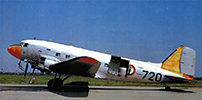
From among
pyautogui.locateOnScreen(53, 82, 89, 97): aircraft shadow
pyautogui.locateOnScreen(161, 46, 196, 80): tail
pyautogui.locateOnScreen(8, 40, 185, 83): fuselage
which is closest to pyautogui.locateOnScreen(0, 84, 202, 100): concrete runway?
pyautogui.locateOnScreen(53, 82, 89, 97): aircraft shadow

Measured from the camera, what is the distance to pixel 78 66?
9.11m

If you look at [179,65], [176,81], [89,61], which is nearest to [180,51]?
[179,65]

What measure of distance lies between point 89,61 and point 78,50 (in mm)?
3509

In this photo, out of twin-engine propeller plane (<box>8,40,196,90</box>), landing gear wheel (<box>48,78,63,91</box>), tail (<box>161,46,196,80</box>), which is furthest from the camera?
tail (<box>161,46,196,80</box>)

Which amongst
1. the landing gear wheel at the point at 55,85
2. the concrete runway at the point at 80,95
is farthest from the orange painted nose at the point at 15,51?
the landing gear wheel at the point at 55,85

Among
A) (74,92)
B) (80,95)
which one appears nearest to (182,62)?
(80,95)

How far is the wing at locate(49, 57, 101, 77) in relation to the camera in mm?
8477

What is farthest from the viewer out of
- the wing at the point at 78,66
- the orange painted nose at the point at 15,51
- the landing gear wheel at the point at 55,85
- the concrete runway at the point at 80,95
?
the orange painted nose at the point at 15,51

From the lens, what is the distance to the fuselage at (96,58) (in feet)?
35.1

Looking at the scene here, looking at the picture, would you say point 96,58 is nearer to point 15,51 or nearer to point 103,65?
point 103,65

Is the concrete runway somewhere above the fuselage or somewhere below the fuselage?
below

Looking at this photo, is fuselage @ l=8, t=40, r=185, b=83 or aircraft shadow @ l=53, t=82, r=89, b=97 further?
fuselage @ l=8, t=40, r=185, b=83

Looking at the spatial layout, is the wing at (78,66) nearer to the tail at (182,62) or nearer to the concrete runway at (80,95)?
the concrete runway at (80,95)

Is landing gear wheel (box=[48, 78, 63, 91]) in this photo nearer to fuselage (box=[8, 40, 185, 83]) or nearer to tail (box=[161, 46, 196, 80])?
fuselage (box=[8, 40, 185, 83])
